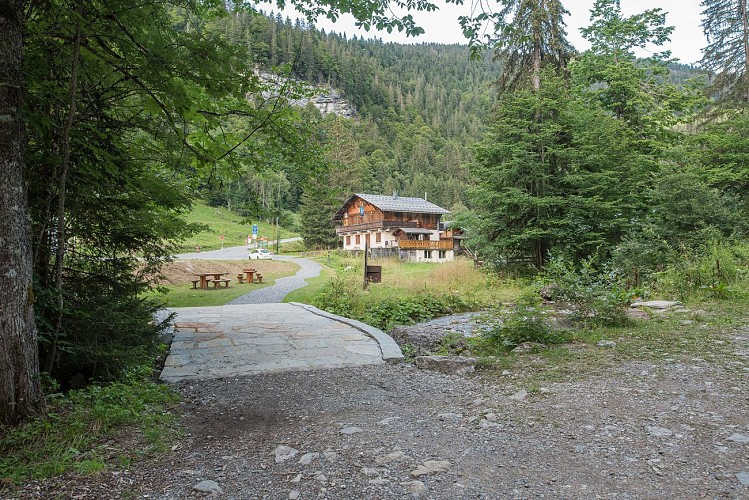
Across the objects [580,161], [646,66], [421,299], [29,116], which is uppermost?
[646,66]

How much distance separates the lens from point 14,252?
A: 2.91m

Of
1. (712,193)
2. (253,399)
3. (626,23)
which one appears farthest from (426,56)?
(253,399)

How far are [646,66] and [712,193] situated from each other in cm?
983

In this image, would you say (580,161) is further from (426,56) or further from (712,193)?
(426,56)

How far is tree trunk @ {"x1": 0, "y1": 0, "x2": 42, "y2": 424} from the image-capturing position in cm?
284

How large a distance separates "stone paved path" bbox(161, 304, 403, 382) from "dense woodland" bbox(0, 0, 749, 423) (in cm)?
72

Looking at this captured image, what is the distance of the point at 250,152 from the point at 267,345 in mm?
2706

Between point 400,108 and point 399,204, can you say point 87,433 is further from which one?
point 400,108

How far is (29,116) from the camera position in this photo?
11.1ft

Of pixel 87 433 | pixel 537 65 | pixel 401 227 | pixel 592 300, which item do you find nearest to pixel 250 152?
pixel 87 433

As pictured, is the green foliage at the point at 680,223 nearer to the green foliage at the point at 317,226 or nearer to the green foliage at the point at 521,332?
the green foliage at the point at 521,332

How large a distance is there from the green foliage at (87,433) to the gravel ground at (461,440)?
0.15 meters

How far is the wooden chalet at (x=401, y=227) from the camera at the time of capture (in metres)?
41.4

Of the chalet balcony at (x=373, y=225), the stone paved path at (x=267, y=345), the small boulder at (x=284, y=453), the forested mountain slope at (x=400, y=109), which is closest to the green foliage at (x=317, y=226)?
the chalet balcony at (x=373, y=225)
